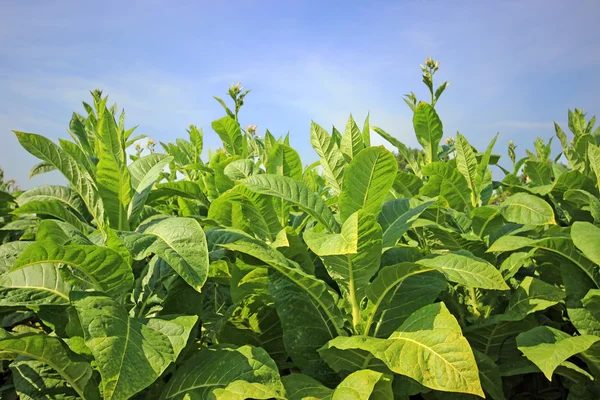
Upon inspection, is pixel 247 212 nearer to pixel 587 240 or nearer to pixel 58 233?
pixel 58 233

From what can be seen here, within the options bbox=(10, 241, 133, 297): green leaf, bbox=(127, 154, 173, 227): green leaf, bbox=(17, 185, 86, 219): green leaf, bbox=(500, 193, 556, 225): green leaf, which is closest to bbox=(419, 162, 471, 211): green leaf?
bbox=(500, 193, 556, 225): green leaf

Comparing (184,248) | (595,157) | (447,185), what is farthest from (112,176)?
(595,157)

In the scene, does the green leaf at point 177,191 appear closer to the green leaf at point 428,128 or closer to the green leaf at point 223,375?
the green leaf at point 223,375

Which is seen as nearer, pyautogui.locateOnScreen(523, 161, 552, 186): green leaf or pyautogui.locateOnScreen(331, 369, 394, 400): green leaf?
pyautogui.locateOnScreen(331, 369, 394, 400): green leaf

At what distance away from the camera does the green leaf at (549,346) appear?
5.32 ft

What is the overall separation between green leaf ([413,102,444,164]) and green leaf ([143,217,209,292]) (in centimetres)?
152

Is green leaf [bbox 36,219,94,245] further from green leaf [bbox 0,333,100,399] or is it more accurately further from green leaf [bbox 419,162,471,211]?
green leaf [bbox 419,162,471,211]

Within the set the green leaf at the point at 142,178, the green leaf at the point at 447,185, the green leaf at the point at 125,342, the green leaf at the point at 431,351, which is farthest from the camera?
the green leaf at the point at 447,185

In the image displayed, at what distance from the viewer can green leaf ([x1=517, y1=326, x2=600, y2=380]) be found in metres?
1.62

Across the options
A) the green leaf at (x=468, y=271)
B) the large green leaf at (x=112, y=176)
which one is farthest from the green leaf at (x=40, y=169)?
the green leaf at (x=468, y=271)

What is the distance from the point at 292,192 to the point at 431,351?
68 cm

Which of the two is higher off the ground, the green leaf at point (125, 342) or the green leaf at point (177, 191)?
the green leaf at point (177, 191)

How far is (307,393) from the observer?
1.50 m

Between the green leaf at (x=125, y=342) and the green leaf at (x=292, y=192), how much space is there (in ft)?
1.57
